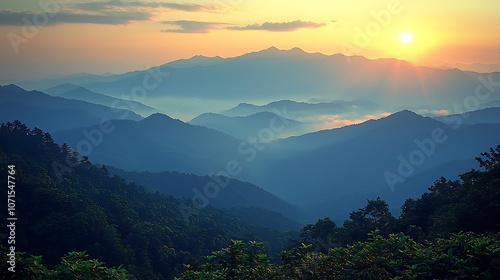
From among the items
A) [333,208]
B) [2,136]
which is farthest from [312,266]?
[333,208]

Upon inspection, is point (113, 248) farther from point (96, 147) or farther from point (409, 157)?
point (409, 157)

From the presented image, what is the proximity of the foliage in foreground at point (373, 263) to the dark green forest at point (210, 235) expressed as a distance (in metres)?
0.02

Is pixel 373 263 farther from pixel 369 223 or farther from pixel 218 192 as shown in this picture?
pixel 218 192

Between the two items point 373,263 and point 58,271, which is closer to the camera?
point 58,271

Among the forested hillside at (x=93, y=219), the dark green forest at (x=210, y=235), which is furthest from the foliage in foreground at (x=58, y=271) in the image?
the forested hillside at (x=93, y=219)

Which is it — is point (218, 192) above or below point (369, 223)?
above

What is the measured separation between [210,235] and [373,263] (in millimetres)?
44994

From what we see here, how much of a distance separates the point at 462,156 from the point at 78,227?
629ft

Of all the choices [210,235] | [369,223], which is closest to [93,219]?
[210,235]

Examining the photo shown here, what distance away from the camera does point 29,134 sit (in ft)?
198

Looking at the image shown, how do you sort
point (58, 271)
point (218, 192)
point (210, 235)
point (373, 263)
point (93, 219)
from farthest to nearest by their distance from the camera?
point (218, 192), point (210, 235), point (93, 219), point (373, 263), point (58, 271)

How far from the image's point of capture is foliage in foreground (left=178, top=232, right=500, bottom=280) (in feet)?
29.2

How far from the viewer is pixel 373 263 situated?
9.88 metres

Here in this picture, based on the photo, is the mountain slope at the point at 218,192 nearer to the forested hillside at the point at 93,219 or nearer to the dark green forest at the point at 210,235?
the dark green forest at the point at 210,235
